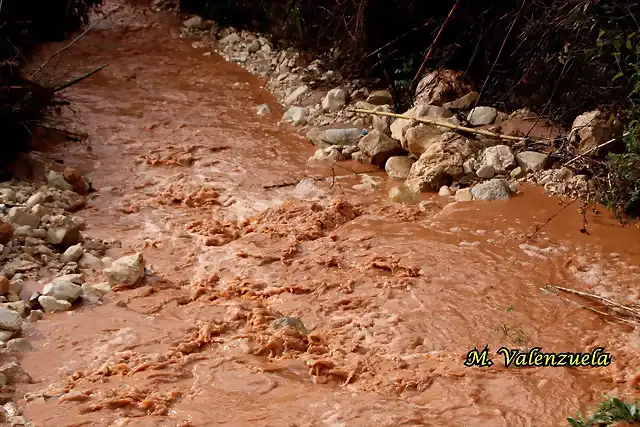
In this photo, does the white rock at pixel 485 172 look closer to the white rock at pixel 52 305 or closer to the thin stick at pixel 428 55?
the thin stick at pixel 428 55

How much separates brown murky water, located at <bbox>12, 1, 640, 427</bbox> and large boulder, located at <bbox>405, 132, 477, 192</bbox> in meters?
0.26

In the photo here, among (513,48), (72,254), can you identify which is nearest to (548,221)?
(513,48)

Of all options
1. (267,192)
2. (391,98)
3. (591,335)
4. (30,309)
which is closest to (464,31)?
(391,98)

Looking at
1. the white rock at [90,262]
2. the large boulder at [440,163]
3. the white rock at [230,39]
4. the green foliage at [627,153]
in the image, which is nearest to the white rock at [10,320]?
the white rock at [90,262]

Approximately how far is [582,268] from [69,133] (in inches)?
183

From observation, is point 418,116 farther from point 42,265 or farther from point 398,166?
point 42,265

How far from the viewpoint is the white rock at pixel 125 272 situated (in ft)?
12.5

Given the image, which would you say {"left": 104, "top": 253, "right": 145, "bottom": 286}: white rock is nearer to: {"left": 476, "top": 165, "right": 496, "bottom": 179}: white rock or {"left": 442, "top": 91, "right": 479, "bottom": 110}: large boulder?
{"left": 476, "top": 165, "right": 496, "bottom": 179}: white rock

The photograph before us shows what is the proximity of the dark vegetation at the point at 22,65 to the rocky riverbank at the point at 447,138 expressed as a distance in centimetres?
224

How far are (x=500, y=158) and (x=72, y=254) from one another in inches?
129

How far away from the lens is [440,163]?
5.01 metres

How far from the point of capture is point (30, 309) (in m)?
3.54

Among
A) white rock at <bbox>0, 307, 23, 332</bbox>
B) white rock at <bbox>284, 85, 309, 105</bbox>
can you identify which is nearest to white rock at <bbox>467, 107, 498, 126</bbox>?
white rock at <bbox>284, 85, 309, 105</bbox>

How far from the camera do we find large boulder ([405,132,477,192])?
4.94 metres
